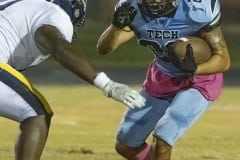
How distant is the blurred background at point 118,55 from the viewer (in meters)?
20.5

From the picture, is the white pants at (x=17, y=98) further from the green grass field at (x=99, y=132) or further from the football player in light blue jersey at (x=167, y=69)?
the green grass field at (x=99, y=132)

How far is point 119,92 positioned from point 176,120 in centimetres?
126

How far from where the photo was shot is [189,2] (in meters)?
7.66

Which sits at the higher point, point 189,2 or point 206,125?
point 189,2

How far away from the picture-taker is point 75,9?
7133mm

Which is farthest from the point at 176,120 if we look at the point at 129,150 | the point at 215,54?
the point at 129,150

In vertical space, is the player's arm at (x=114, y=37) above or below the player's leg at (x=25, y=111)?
below

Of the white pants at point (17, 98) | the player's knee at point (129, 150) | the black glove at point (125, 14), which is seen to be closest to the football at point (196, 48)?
the black glove at point (125, 14)

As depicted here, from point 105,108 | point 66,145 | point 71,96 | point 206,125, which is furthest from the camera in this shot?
point 71,96

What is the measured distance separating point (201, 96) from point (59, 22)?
1588 mm

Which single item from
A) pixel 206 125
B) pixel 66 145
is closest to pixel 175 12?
pixel 66 145

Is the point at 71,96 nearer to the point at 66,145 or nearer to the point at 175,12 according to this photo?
the point at 66,145

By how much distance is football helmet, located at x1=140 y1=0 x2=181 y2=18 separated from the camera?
25.0 feet

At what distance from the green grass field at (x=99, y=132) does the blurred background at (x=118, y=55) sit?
4126mm
